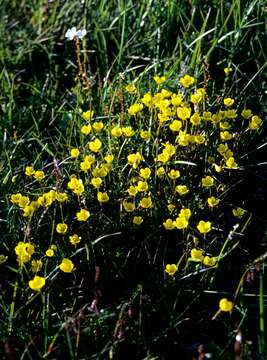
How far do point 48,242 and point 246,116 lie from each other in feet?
3.52

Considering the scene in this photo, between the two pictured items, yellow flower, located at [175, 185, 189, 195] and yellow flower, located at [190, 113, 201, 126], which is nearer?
yellow flower, located at [175, 185, 189, 195]

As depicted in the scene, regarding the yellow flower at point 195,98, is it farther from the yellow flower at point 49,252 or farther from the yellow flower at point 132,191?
the yellow flower at point 49,252

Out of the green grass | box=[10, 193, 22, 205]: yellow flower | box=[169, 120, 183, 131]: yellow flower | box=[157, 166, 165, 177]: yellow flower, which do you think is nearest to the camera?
the green grass

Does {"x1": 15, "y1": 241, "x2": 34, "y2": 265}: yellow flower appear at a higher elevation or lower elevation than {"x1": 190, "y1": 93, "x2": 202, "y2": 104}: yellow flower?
lower

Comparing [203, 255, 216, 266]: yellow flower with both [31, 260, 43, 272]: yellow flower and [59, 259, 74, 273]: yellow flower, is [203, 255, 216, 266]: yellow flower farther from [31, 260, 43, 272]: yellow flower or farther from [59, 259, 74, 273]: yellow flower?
[31, 260, 43, 272]: yellow flower

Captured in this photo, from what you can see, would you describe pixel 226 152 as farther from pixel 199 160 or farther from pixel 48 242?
pixel 48 242

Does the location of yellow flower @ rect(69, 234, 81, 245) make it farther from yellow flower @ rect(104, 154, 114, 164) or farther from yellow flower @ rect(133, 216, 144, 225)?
yellow flower @ rect(104, 154, 114, 164)

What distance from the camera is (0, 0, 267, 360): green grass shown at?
2172mm

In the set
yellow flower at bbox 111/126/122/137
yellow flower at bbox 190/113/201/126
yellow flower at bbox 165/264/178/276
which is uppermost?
yellow flower at bbox 190/113/201/126

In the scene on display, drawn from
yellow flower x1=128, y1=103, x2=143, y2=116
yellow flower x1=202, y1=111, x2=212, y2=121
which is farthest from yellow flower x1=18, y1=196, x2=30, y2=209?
yellow flower x1=202, y1=111, x2=212, y2=121

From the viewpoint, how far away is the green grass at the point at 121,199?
2172 mm

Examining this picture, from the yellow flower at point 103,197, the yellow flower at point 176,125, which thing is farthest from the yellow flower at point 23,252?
the yellow flower at point 176,125

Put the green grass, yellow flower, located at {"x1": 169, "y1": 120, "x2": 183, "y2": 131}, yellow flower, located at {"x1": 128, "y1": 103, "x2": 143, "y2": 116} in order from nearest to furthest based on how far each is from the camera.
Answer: the green grass < yellow flower, located at {"x1": 169, "y1": 120, "x2": 183, "y2": 131} < yellow flower, located at {"x1": 128, "y1": 103, "x2": 143, "y2": 116}

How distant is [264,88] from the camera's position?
3150 mm
